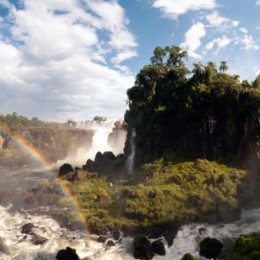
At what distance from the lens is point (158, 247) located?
39.2m

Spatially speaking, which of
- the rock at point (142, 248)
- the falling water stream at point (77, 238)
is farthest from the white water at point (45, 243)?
the rock at point (142, 248)

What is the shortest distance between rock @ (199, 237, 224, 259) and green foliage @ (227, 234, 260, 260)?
7.01 meters

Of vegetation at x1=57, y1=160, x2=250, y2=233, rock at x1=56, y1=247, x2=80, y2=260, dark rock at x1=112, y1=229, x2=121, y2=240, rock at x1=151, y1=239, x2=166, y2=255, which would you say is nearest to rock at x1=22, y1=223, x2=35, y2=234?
vegetation at x1=57, y1=160, x2=250, y2=233

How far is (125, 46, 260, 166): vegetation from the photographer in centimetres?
5669

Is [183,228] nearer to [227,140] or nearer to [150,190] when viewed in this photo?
[150,190]

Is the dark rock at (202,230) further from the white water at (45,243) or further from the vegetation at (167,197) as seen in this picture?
the white water at (45,243)

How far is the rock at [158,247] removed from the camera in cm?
3894

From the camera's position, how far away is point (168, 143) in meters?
64.1

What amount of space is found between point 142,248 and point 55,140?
94.3 metres

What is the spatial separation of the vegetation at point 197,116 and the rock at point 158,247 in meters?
22.1

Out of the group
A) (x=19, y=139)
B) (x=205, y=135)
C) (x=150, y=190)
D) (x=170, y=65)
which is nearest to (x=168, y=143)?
(x=205, y=135)

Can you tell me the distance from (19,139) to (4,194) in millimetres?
64527

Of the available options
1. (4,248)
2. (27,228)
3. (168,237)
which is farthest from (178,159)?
(4,248)

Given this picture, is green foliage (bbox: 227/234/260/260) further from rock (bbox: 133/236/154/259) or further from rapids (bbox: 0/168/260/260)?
rock (bbox: 133/236/154/259)
